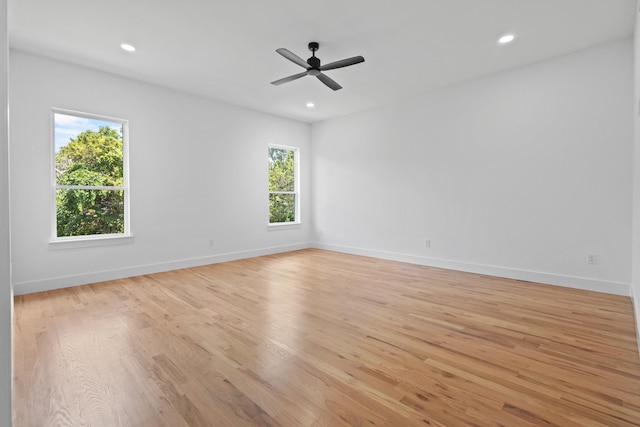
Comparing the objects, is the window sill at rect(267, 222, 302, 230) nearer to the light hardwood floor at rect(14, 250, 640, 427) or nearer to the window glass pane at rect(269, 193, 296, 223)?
the window glass pane at rect(269, 193, 296, 223)

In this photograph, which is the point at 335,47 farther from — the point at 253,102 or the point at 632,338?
the point at 632,338

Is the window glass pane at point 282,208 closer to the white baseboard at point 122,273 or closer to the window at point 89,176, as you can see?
the white baseboard at point 122,273

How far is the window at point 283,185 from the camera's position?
634 centimetres

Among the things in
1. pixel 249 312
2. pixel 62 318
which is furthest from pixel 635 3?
pixel 62 318

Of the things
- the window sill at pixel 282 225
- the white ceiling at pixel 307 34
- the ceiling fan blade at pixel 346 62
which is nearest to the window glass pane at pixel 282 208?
the window sill at pixel 282 225

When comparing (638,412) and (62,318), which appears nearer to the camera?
(638,412)

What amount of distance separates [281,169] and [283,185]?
341 mm

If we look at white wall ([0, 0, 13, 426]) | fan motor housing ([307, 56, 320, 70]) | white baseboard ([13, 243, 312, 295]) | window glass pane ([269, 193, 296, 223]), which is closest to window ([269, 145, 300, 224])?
window glass pane ([269, 193, 296, 223])

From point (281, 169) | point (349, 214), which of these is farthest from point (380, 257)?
point (281, 169)

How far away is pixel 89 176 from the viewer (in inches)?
161

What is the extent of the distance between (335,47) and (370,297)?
2837mm

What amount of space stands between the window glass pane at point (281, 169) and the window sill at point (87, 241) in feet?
9.14

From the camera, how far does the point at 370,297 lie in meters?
3.42

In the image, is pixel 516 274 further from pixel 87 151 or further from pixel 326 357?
pixel 87 151
